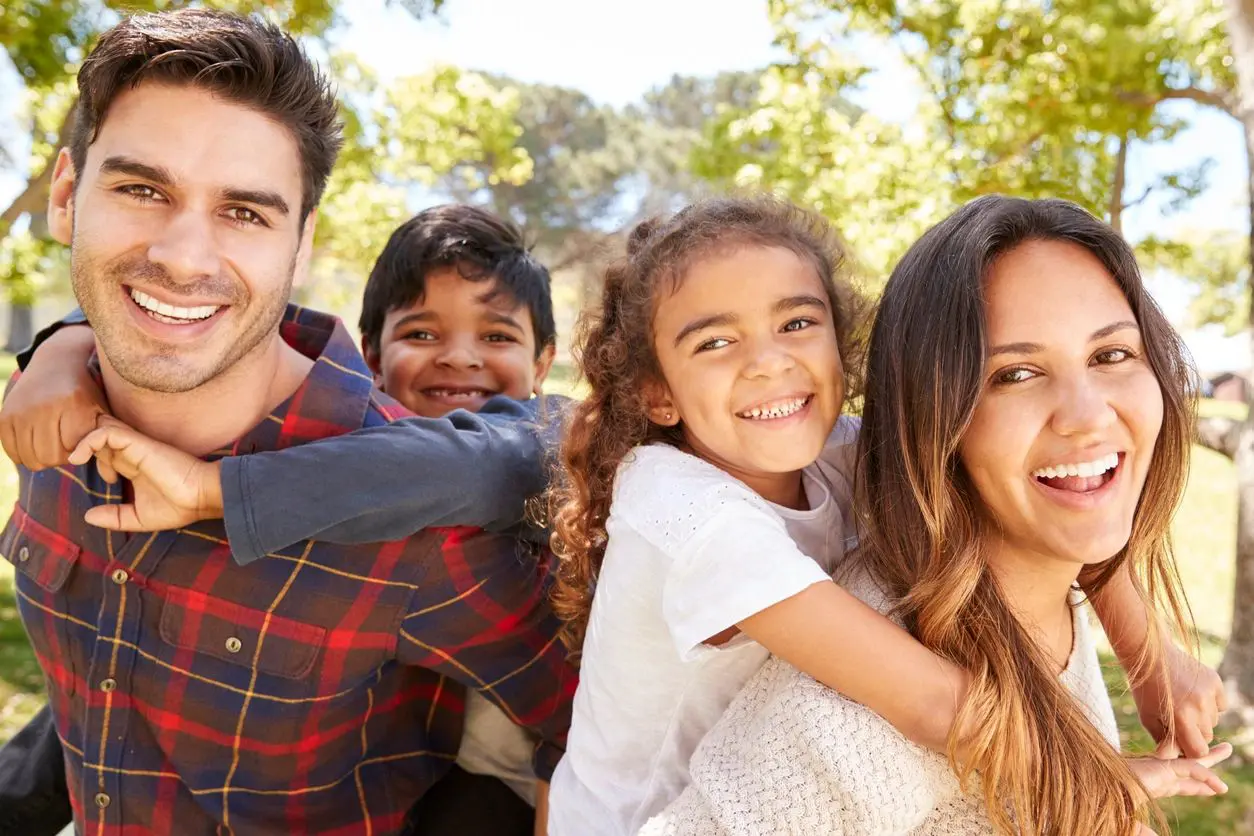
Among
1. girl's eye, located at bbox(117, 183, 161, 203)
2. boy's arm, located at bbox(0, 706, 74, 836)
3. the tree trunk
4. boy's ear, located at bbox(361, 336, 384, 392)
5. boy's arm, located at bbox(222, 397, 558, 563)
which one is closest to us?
boy's arm, located at bbox(222, 397, 558, 563)

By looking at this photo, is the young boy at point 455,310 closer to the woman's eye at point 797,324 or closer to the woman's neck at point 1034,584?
the woman's eye at point 797,324

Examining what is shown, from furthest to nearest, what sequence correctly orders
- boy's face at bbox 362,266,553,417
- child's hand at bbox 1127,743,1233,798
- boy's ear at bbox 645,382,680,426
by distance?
1. boy's face at bbox 362,266,553,417
2. boy's ear at bbox 645,382,680,426
3. child's hand at bbox 1127,743,1233,798

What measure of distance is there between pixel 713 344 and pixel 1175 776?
1067mm

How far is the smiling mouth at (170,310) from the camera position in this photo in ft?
6.61

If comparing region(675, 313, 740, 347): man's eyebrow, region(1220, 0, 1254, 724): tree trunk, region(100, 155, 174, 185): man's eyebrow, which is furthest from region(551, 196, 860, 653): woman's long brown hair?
region(1220, 0, 1254, 724): tree trunk

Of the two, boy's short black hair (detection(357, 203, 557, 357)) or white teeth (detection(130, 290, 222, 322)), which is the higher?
boy's short black hair (detection(357, 203, 557, 357))

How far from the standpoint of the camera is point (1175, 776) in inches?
68.7

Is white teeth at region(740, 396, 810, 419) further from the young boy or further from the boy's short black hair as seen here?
the boy's short black hair

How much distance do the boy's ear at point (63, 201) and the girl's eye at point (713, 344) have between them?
133 cm

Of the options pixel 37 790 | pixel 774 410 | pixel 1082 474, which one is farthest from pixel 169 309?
pixel 1082 474

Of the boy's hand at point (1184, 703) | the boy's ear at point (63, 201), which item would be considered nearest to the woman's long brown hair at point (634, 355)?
the boy's hand at point (1184, 703)

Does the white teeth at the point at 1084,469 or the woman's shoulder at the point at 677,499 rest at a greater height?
the white teeth at the point at 1084,469

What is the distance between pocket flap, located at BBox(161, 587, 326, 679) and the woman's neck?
1.27m

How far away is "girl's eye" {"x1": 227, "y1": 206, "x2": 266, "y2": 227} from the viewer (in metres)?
2.10
